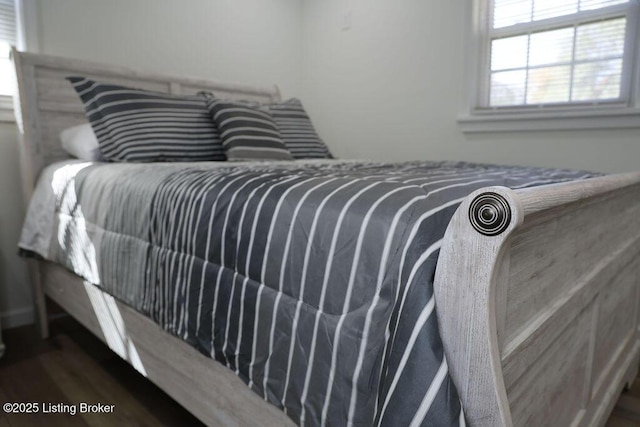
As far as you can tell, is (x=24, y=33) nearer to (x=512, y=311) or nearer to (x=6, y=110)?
(x=6, y=110)

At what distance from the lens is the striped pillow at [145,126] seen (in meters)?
1.75

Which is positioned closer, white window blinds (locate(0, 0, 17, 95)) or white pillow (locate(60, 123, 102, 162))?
white pillow (locate(60, 123, 102, 162))

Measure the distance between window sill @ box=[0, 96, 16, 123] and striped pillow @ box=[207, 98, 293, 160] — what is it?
902 millimetres

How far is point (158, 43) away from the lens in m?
2.48

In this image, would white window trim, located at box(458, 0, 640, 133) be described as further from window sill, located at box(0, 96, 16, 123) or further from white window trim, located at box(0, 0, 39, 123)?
window sill, located at box(0, 96, 16, 123)

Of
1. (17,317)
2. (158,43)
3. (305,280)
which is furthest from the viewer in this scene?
(158,43)

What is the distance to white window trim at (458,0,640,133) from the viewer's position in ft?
6.28

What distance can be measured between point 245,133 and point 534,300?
1.50 meters

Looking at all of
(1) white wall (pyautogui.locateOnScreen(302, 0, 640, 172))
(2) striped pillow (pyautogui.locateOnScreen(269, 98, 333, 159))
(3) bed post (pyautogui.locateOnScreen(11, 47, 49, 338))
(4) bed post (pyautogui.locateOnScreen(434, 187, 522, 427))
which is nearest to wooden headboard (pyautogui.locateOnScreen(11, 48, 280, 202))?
(3) bed post (pyautogui.locateOnScreen(11, 47, 49, 338))

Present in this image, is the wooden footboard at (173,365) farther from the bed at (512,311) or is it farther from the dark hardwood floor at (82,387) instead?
the dark hardwood floor at (82,387)

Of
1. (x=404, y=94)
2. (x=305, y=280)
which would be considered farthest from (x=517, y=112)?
(x=305, y=280)

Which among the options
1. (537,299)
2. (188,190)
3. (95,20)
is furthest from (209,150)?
(537,299)

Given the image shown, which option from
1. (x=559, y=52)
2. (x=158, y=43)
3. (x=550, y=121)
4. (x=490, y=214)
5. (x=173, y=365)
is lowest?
(x=173, y=365)

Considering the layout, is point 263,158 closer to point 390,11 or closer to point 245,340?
point 245,340
